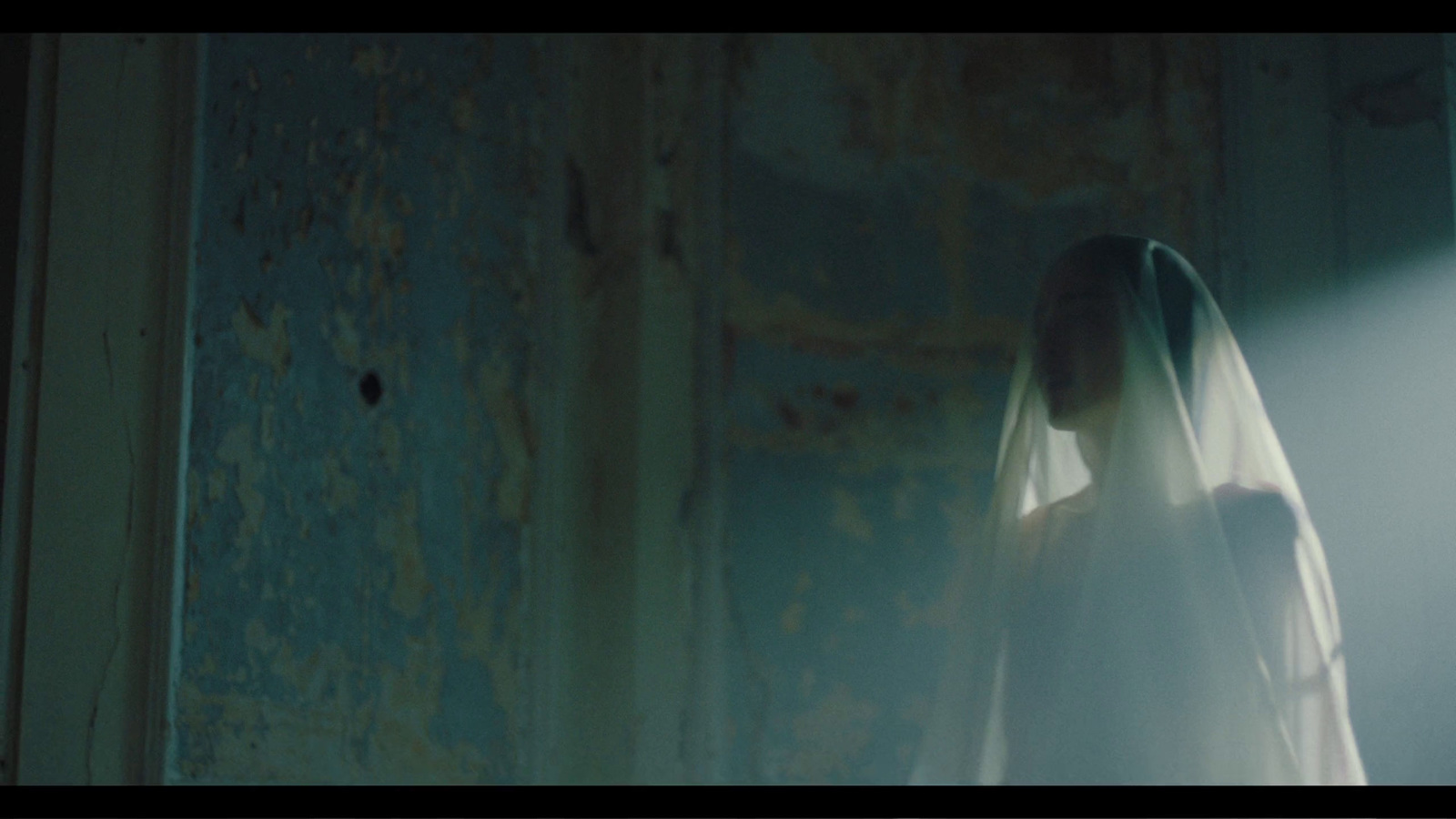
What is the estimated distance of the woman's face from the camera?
1.38 m

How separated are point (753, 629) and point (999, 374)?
580 mm

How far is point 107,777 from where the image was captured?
1.42 metres

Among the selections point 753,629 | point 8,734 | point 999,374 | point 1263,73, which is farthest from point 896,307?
point 8,734

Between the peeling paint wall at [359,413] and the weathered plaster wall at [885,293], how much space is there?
0.37 m

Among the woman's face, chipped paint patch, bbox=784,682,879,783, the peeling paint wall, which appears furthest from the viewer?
chipped paint patch, bbox=784,682,879,783

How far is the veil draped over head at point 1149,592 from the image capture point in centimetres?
123

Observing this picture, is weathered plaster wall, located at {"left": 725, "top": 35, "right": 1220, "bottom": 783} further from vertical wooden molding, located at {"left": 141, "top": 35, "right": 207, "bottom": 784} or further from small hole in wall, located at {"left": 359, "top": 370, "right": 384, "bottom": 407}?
vertical wooden molding, located at {"left": 141, "top": 35, "right": 207, "bottom": 784}

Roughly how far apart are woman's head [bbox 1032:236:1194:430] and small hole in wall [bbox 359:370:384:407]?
88cm

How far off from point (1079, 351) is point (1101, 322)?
0.14 ft

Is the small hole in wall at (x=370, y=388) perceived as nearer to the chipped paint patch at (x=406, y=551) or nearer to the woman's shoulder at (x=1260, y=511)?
the chipped paint patch at (x=406, y=551)

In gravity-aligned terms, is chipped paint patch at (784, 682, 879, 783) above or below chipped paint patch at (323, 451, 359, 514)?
below

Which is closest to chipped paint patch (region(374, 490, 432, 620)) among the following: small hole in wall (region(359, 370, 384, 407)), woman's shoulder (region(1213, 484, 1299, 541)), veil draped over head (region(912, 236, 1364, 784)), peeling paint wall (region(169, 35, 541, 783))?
peeling paint wall (region(169, 35, 541, 783))

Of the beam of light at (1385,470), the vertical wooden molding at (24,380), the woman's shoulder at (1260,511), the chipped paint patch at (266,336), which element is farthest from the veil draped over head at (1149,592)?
the vertical wooden molding at (24,380)
